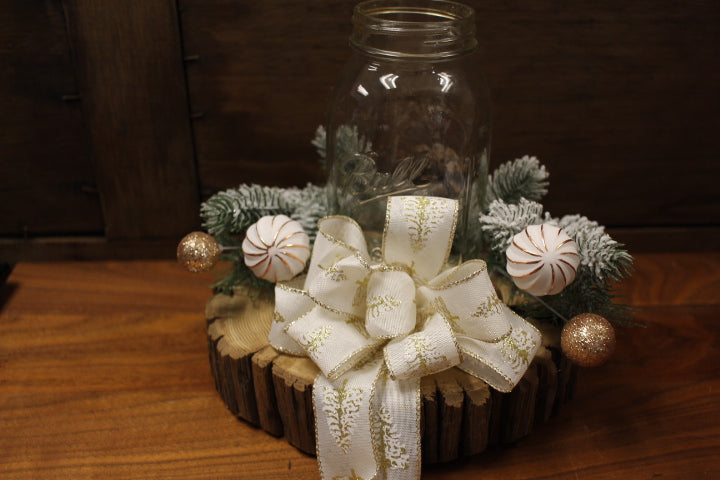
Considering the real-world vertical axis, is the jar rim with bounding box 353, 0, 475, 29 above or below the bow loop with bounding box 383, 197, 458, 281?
above

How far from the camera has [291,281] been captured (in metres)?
0.69

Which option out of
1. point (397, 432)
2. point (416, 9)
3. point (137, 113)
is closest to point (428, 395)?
point (397, 432)

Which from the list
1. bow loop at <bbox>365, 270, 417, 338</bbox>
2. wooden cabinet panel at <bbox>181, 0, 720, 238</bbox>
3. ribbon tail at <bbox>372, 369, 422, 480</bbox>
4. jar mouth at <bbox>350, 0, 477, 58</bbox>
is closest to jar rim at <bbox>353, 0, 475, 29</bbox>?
jar mouth at <bbox>350, 0, 477, 58</bbox>

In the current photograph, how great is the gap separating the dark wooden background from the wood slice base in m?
0.30

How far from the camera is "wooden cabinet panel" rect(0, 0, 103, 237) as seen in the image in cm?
84

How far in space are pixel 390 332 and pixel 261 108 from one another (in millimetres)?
417

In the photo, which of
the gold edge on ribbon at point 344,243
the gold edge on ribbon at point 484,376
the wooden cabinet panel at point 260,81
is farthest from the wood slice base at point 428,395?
the wooden cabinet panel at point 260,81

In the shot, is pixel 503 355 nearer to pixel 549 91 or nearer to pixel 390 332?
pixel 390 332

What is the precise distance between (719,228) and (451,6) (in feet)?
1.93

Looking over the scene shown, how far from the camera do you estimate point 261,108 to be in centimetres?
88

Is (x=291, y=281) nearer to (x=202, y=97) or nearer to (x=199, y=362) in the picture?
(x=199, y=362)

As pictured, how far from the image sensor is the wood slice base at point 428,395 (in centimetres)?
60

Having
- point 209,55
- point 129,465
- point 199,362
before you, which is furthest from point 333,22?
point 129,465

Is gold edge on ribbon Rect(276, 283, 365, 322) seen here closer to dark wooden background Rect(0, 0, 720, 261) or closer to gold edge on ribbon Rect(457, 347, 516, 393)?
gold edge on ribbon Rect(457, 347, 516, 393)
